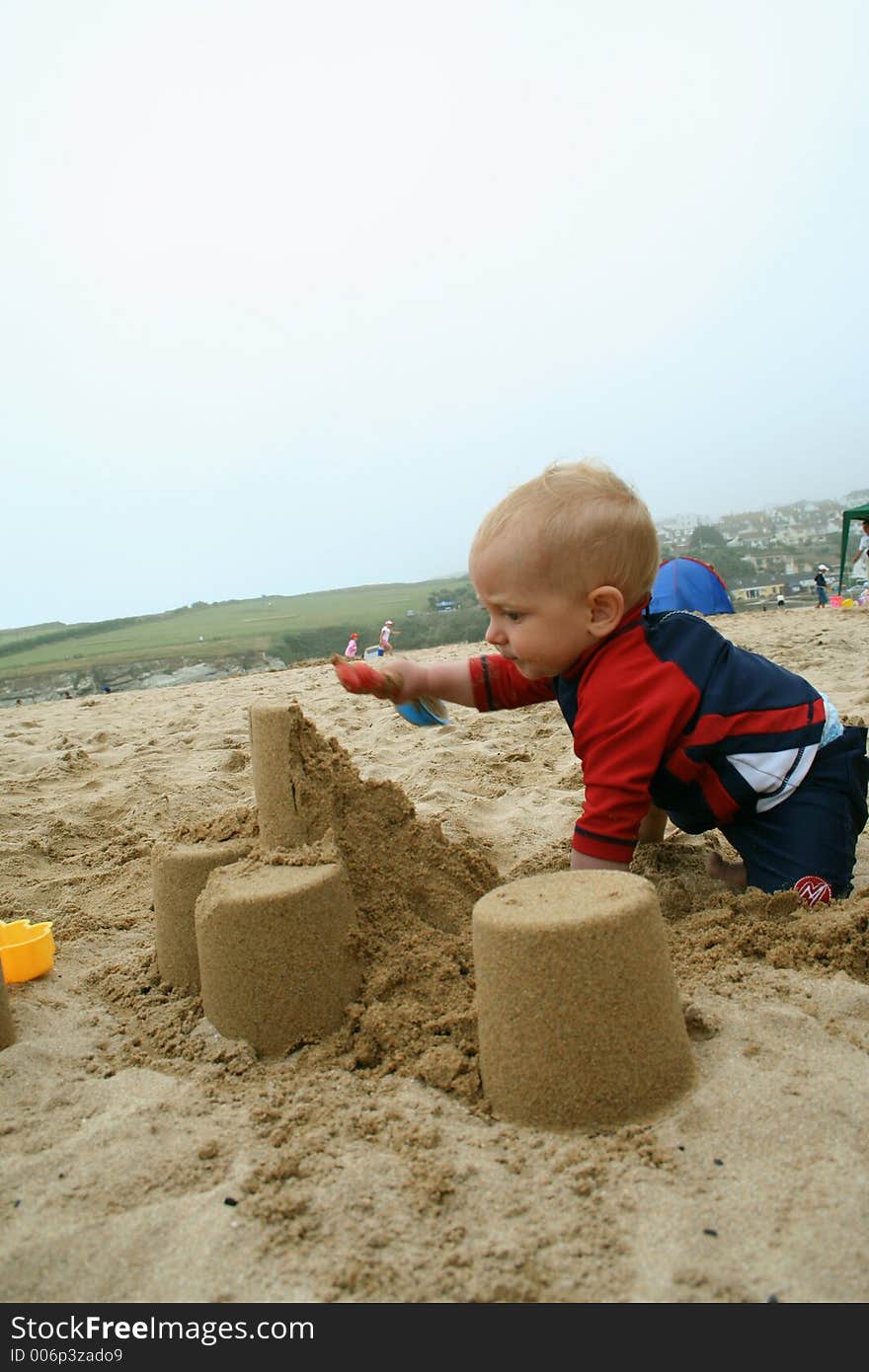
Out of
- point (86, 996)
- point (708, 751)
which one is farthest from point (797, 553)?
point (86, 996)

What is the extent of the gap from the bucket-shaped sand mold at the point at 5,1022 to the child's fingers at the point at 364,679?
0.93m

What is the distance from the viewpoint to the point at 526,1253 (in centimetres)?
106

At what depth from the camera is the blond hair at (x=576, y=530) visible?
6.25ft

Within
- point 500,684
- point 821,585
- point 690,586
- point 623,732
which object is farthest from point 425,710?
point 821,585

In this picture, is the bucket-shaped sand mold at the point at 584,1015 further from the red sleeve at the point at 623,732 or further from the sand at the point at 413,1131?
the red sleeve at the point at 623,732

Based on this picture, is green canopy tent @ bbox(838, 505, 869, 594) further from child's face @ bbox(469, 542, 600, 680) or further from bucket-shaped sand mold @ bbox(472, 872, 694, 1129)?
bucket-shaped sand mold @ bbox(472, 872, 694, 1129)

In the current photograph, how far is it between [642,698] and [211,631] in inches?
340

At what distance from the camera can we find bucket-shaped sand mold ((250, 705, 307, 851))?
6.02 feet

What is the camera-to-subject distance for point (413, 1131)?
52.0 inches

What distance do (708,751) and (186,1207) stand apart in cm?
134

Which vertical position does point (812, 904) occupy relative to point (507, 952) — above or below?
below

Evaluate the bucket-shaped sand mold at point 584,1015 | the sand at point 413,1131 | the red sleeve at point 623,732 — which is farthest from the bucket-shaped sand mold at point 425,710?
the bucket-shaped sand mold at point 584,1015

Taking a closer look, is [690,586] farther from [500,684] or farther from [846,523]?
[500,684]
